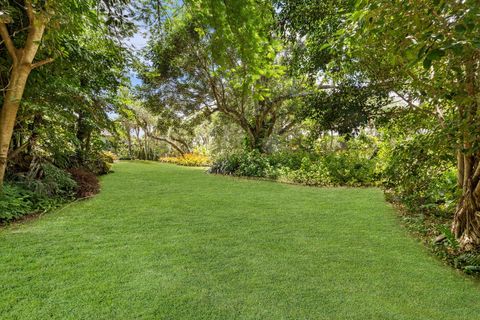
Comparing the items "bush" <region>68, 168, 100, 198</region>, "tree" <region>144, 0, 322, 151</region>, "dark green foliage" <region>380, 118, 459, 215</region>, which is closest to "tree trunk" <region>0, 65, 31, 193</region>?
"bush" <region>68, 168, 100, 198</region>

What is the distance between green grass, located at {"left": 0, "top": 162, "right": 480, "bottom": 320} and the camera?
83.6 inches

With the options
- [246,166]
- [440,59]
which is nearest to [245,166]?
[246,166]

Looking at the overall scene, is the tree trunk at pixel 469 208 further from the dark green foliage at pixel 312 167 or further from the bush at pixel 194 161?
the bush at pixel 194 161

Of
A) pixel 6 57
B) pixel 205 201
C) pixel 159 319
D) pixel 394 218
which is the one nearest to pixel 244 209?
pixel 205 201

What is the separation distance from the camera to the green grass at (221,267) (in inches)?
83.6

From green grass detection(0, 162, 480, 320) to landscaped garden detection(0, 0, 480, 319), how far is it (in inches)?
0.6

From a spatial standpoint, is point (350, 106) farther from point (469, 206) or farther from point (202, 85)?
point (202, 85)

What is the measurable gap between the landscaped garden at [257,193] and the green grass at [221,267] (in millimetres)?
16

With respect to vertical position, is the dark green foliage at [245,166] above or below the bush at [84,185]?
above

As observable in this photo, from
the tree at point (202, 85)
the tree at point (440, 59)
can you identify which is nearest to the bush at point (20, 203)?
the tree at point (202, 85)

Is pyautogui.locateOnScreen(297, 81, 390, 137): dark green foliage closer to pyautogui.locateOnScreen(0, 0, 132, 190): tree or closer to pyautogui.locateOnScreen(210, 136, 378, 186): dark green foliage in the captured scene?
pyautogui.locateOnScreen(210, 136, 378, 186): dark green foliage

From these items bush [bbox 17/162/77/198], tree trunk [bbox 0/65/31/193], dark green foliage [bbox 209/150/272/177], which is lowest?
bush [bbox 17/162/77/198]

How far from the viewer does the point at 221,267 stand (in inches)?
109

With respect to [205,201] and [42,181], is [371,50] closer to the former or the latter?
[205,201]
